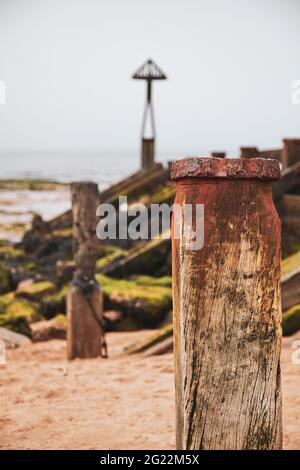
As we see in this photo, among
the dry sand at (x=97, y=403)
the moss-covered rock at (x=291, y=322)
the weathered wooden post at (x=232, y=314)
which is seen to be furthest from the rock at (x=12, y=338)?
the weathered wooden post at (x=232, y=314)

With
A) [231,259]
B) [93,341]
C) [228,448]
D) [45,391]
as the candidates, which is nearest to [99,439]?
[45,391]

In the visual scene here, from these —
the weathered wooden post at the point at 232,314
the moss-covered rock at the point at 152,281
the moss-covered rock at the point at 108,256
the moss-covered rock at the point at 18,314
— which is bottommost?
the moss-covered rock at the point at 18,314

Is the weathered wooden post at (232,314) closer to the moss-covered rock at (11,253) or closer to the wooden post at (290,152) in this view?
the wooden post at (290,152)

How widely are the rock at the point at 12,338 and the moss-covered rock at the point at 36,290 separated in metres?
1.72

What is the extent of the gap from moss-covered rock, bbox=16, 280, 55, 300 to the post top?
26.7ft

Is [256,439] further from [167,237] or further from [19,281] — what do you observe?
[19,281]

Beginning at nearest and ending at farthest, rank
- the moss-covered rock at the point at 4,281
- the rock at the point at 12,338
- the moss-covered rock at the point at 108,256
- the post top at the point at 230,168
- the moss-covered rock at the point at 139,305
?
the post top at the point at 230,168
the rock at the point at 12,338
the moss-covered rock at the point at 139,305
the moss-covered rock at the point at 108,256
the moss-covered rock at the point at 4,281

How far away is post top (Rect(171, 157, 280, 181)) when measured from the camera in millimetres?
1571

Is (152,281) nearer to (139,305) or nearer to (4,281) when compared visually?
(139,305)

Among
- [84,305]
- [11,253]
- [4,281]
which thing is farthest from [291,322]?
[11,253]

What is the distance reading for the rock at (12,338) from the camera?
7.20 metres

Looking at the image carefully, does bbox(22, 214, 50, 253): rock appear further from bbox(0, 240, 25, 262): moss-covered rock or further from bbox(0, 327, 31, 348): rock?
bbox(0, 327, 31, 348): rock

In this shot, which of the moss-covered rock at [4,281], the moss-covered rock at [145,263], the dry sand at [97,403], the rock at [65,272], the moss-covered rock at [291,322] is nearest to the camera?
the dry sand at [97,403]

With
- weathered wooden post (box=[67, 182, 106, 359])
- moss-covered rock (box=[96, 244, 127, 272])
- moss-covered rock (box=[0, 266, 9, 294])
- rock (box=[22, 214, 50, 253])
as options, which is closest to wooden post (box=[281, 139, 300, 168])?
moss-covered rock (box=[96, 244, 127, 272])
